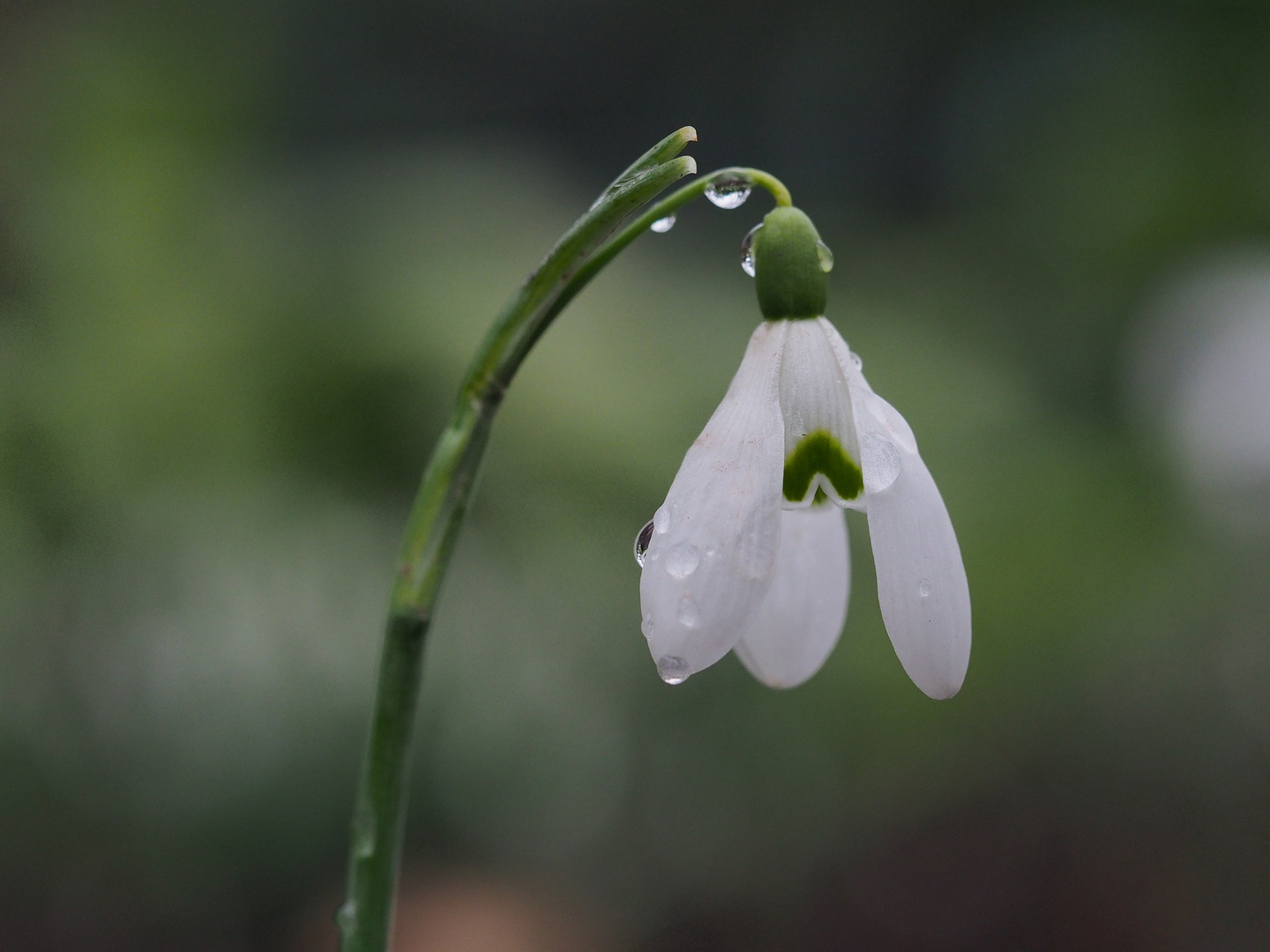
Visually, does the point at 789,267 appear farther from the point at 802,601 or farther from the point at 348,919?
the point at 348,919

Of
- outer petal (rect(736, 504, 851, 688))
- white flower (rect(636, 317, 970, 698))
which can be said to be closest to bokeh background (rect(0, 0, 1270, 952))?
outer petal (rect(736, 504, 851, 688))

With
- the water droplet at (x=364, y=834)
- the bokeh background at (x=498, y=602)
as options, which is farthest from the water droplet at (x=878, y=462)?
the bokeh background at (x=498, y=602)

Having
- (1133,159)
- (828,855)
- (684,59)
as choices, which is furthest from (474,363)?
(684,59)

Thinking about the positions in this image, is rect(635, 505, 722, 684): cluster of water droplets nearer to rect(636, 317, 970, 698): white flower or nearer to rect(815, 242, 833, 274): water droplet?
rect(636, 317, 970, 698): white flower

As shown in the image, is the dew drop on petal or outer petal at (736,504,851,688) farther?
outer petal at (736,504,851,688)

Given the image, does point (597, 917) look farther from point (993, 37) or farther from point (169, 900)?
point (993, 37)

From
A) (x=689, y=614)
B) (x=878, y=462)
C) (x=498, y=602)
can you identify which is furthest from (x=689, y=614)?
(x=498, y=602)
